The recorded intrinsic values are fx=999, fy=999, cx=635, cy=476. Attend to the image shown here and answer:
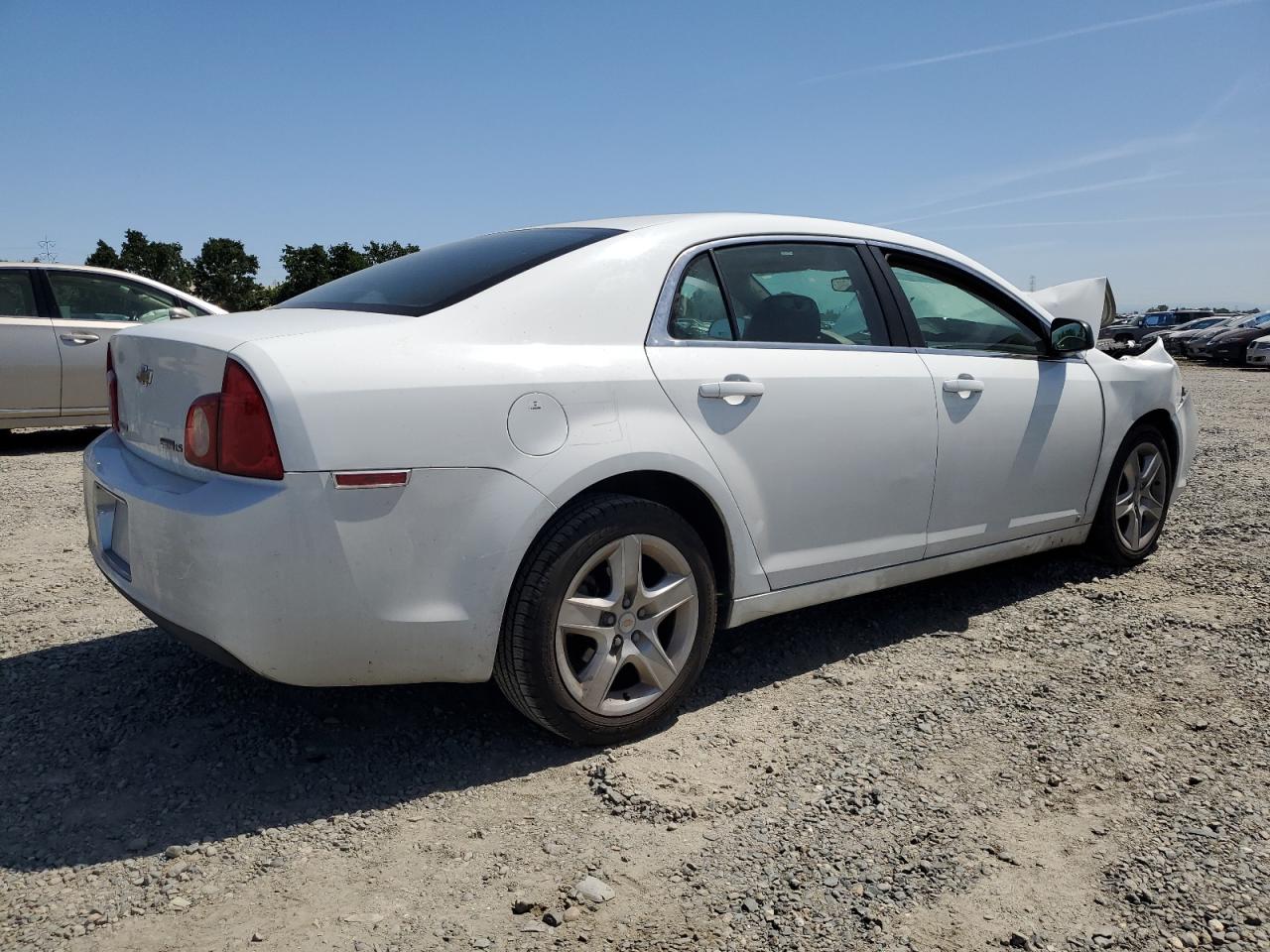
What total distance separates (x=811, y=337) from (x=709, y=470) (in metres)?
0.73

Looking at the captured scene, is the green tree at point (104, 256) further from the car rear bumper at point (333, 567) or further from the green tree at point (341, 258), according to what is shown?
the car rear bumper at point (333, 567)

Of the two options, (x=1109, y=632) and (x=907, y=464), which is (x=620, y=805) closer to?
(x=907, y=464)

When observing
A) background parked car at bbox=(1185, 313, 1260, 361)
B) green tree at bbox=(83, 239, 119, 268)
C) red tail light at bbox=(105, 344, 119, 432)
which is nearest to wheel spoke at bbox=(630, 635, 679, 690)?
red tail light at bbox=(105, 344, 119, 432)

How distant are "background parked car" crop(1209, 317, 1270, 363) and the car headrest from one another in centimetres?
2551

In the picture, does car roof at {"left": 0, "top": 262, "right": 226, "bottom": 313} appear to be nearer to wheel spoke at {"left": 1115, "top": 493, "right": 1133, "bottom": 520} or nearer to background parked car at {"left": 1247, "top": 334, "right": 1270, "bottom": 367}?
wheel spoke at {"left": 1115, "top": 493, "right": 1133, "bottom": 520}

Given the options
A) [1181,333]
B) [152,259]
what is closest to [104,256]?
[152,259]

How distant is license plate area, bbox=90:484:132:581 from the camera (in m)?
2.75

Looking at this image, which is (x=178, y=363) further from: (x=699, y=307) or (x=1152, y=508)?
(x=1152, y=508)

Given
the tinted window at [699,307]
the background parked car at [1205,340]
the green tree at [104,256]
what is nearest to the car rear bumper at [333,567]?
the tinted window at [699,307]

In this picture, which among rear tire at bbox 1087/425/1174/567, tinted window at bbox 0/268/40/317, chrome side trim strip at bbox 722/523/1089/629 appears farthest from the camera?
tinted window at bbox 0/268/40/317

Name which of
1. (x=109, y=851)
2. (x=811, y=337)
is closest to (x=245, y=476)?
(x=109, y=851)

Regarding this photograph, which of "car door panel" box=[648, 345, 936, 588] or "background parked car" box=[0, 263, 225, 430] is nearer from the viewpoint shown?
"car door panel" box=[648, 345, 936, 588]

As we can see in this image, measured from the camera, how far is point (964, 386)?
3.73 meters

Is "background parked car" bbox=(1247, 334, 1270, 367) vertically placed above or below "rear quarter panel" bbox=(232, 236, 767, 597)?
below
